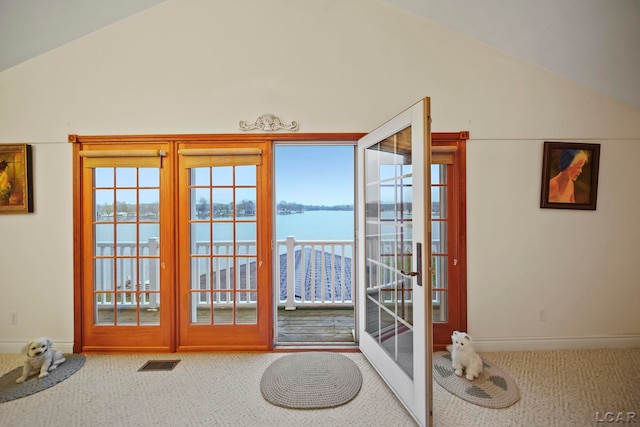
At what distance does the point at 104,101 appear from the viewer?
2668mm

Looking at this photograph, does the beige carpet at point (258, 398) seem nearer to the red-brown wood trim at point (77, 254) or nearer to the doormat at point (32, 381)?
the doormat at point (32, 381)

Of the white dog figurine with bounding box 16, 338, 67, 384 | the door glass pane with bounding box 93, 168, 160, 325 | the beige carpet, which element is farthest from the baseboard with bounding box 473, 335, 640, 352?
the white dog figurine with bounding box 16, 338, 67, 384

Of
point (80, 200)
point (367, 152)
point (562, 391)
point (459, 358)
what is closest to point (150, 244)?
point (80, 200)

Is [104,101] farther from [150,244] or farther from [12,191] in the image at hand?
[150,244]

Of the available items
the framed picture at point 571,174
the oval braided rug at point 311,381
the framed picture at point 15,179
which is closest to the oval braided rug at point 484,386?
the oval braided rug at point 311,381

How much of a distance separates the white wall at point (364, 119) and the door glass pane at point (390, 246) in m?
0.70

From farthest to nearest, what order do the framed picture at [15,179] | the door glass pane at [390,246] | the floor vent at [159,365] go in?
the framed picture at [15,179] < the floor vent at [159,365] < the door glass pane at [390,246]

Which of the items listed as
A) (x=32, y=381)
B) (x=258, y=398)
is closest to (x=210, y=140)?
(x=258, y=398)

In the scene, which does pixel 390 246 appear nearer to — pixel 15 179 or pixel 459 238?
pixel 459 238

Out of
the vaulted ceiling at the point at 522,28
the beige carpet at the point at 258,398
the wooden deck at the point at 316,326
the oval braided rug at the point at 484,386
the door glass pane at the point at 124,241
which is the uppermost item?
the vaulted ceiling at the point at 522,28

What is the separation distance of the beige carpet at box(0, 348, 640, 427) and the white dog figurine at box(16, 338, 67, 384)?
0.27 meters

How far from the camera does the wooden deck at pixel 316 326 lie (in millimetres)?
2896

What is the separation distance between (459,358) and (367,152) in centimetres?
194

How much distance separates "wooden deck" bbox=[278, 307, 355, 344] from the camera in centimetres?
290
